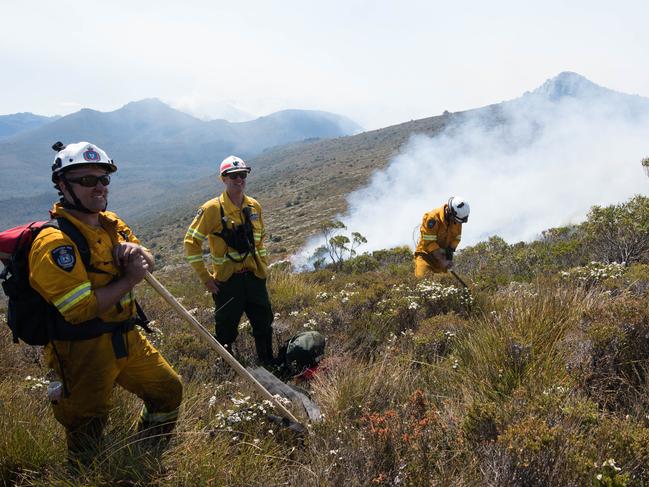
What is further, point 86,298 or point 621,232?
point 621,232

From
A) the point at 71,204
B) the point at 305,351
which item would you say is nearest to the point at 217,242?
the point at 305,351

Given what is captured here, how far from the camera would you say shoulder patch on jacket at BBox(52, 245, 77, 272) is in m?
2.25

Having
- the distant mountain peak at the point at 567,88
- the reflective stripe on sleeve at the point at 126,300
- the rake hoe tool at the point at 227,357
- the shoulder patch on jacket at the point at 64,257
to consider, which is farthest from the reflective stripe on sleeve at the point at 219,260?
the distant mountain peak at the point at 567,88

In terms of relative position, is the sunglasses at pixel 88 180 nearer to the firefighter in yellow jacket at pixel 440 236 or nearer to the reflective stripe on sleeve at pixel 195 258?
the reflective stripe on sleeve at pixel 195 258

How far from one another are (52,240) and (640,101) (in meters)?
74.9

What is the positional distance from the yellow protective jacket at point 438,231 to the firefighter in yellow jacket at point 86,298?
5.41 metres

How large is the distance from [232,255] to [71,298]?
264cm

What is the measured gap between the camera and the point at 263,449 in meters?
2.57

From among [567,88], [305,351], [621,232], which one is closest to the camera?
[305,351]

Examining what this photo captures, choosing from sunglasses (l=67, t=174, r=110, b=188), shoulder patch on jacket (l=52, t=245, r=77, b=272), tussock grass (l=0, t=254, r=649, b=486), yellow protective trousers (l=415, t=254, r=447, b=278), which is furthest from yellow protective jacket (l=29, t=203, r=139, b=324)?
yellow protective trousers (l=415, t=254, r=447, b=278)

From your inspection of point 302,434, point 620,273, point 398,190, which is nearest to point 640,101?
point 398,190

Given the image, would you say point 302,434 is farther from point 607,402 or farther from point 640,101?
point 640,101

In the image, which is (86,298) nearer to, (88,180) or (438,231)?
(88,180)

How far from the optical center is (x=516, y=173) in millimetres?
43062
